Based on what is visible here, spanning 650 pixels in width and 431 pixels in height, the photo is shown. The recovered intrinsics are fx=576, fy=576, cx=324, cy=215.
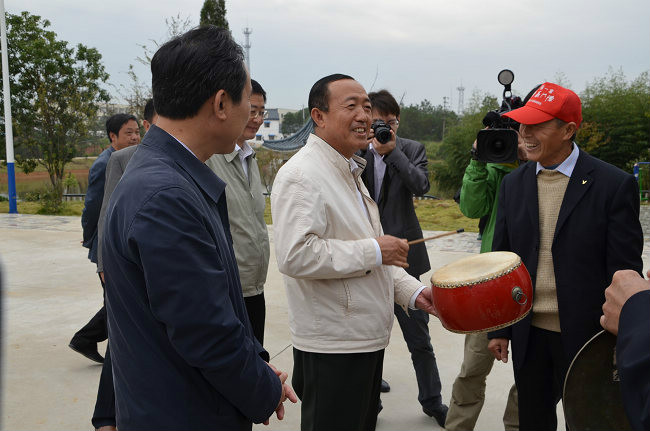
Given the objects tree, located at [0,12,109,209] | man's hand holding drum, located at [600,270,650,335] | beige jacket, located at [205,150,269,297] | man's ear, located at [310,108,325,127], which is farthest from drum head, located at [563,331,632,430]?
tree, located at [0,12,109,209]

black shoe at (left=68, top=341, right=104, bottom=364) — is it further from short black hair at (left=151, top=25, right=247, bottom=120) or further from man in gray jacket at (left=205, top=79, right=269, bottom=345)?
short black hair at (left=151, top=25, right=247, bottom=120)

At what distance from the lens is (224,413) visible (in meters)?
1.43

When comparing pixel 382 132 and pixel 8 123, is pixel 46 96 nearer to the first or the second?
pixel 8 123

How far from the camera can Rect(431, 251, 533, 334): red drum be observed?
2068mm

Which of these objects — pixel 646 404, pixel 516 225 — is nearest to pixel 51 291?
pixel 516 225

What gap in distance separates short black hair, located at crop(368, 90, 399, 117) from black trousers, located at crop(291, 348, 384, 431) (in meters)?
1.87

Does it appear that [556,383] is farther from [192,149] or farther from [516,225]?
[192,149]

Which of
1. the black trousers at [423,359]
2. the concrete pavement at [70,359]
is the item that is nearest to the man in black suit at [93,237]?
the concrete pavement at [70,359]

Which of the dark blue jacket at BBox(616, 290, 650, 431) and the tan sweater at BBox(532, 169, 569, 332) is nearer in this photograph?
the dark blue jacket at BBox(616, 290, 650, 431)

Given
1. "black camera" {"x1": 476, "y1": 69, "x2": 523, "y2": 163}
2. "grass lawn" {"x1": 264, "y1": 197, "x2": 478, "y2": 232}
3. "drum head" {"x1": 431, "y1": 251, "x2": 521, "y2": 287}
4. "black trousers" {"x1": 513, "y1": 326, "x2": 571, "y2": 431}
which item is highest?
"black camera" {"x1": 476, "y1": 69, "x2": 523, "y2": 163}

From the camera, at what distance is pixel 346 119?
2375 millimetres

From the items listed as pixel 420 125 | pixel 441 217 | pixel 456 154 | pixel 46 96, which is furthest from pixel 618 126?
pixel 420 125

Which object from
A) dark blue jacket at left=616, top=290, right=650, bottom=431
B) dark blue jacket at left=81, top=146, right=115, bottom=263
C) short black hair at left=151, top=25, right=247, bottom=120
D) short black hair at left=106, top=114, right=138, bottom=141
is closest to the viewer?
dark blue jacket at left=616, top=290, right=650, bottom=431

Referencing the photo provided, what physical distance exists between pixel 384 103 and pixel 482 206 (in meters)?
0.97
